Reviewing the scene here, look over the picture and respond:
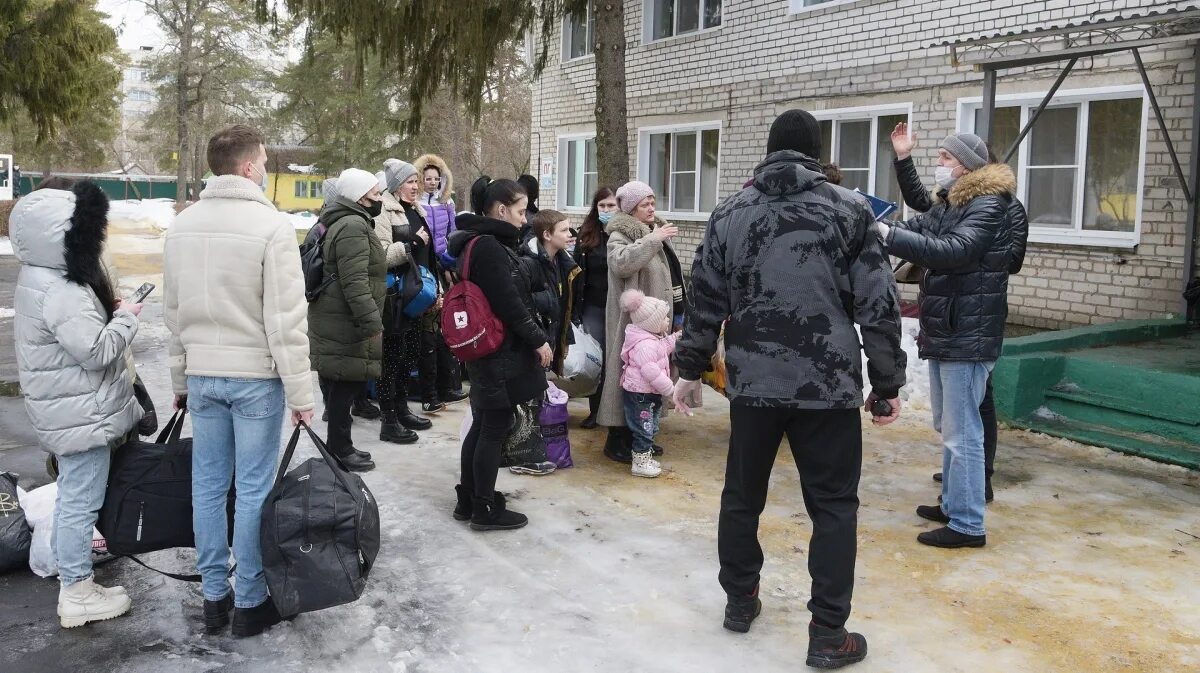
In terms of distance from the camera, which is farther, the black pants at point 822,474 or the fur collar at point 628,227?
the fur collar at point 628,227

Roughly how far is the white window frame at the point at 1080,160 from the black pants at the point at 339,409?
6413mm

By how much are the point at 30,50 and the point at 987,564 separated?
16.1 meters

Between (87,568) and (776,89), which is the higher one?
(776,89)

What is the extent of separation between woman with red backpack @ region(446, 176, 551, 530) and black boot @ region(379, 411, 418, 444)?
1745mm

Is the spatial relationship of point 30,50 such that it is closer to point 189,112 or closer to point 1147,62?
point 1147,62

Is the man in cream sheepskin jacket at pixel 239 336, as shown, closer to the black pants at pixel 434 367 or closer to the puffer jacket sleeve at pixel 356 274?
the puffer jacket sleeve at pixel 356 274

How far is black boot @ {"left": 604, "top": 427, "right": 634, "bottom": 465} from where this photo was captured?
6.30 meters

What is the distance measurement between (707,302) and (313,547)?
68.3 inches

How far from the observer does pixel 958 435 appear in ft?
15.5

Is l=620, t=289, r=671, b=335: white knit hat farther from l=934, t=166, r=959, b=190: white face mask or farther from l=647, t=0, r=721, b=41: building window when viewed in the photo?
l=647, t=0, r=721, b=41: building window

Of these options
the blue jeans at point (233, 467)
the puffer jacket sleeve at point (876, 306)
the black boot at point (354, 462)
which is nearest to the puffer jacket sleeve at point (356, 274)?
the black boot at point (354, 462)

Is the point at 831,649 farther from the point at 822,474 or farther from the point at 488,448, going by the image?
the point at 488,448

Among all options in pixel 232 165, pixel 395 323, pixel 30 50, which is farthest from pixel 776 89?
pixel 30 50

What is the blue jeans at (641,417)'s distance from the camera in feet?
19.6
